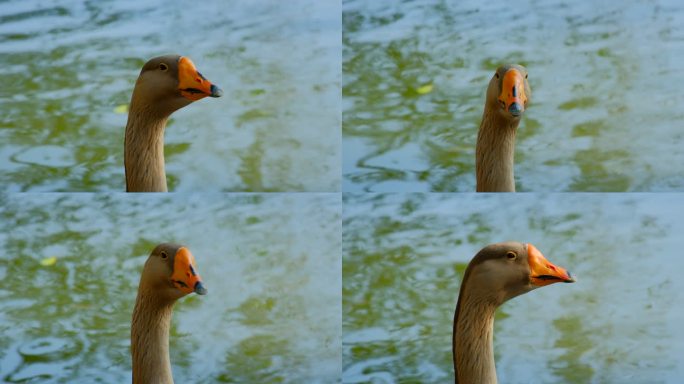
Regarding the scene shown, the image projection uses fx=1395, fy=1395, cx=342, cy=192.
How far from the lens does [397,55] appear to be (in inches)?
134

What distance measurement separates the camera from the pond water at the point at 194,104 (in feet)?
11.0

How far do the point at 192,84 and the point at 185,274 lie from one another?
0.42 meters

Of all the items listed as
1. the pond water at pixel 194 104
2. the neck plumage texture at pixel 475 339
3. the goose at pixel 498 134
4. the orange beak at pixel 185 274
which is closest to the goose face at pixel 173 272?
the orange beak at pixel 185 274

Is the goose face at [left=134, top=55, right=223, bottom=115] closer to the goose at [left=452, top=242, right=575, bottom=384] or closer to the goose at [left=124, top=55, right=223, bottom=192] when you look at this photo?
the goose at [left=124, top=55, right=223, bottom=192]

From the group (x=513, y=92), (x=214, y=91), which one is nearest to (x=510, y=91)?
(x=513, y=92)

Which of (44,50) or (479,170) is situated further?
(44,50)

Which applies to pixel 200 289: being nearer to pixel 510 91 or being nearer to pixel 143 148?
pixel 143 148

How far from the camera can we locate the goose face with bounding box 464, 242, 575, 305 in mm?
2992

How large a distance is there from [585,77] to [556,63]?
78mm

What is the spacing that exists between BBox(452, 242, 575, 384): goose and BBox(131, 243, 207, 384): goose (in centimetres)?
61

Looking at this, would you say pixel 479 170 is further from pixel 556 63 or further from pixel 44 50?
pixel 44 50

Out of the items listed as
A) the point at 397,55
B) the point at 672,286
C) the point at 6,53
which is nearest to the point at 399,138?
the point at 397,55

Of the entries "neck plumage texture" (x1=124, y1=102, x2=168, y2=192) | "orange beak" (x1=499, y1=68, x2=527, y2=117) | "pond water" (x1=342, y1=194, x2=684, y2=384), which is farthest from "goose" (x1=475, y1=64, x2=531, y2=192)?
"neck plumage texture" (x1=124, y1=102, x2=168, y2=192)

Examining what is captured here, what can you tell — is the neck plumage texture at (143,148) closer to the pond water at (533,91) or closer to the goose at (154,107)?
the goose at (154,107)
